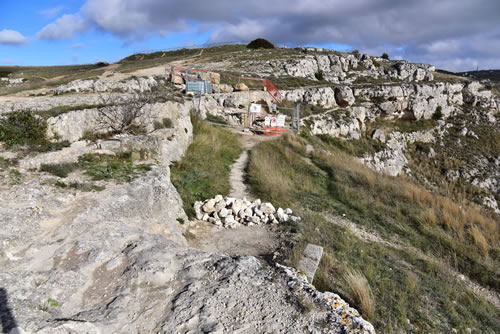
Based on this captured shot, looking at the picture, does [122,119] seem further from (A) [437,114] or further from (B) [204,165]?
(A) [437,114]

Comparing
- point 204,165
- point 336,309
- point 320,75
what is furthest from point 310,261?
point 320,75

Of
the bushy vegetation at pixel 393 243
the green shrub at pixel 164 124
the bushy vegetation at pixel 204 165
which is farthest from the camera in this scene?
the green shrub at pixel 164 124

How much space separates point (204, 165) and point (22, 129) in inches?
216

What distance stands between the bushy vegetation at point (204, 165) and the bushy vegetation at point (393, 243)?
4.23 ft

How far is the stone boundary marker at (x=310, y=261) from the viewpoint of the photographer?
4825mm

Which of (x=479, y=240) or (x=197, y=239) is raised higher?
(x=197, y=239)

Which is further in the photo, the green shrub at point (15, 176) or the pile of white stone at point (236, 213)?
the pile of white stone at point (236, 213)

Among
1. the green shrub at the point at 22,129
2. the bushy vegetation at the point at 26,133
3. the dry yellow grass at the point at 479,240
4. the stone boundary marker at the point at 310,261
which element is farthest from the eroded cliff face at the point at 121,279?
the dry yellow grass at the point at 479,240

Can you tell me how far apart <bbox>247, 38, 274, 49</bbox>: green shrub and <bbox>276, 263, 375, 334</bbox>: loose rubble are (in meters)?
54.1

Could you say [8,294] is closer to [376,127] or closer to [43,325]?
[43,325]

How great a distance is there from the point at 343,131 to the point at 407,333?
2297 centimetres

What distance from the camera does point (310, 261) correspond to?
5094 mm

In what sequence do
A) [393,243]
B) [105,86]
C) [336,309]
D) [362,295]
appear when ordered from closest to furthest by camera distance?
[336,309]
[362,295]
[393,243]
[105,86]

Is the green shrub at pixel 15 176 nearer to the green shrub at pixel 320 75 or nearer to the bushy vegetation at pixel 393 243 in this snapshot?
the bushy vegetation at pixel 393 243
